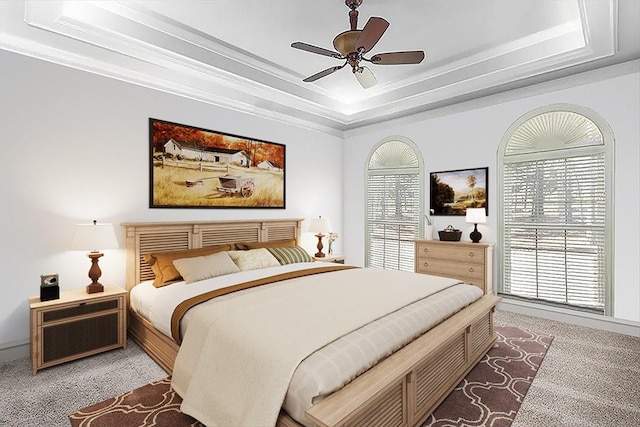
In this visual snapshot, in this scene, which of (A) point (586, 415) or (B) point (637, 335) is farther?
(B) point (637, 335)

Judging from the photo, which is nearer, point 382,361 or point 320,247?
point 382,361

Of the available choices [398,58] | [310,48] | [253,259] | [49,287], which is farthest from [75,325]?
[398,58]

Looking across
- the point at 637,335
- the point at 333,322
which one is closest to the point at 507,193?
the point at 637,335

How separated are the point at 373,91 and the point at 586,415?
432 cm

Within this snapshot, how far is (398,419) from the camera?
6.28 ft

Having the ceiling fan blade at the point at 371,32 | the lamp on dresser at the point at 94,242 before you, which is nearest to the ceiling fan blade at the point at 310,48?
the ceiling fan blade at the point at 371,32

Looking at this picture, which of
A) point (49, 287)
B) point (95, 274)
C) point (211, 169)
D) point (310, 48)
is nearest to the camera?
point (310, 48)

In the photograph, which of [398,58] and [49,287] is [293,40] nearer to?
[398,58]

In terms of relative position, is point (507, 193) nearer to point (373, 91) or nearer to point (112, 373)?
point (373, 91)

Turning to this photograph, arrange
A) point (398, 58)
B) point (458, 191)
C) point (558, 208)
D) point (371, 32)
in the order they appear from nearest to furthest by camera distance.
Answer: point (371, 32) → point (398, 58) → point (558, 208) → point (458, 191)

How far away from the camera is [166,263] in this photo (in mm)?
3471

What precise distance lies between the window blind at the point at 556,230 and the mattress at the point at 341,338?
62.7 inches

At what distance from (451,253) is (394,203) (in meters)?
1.38

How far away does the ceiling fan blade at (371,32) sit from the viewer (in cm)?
230
